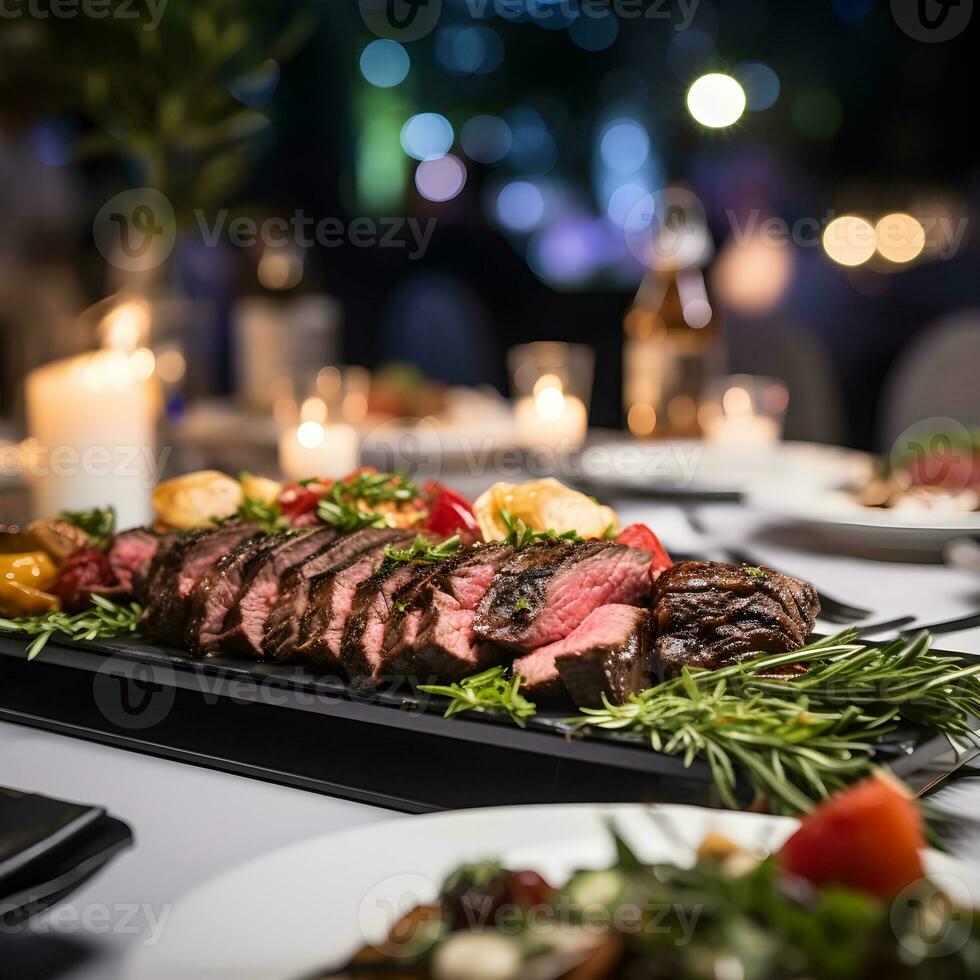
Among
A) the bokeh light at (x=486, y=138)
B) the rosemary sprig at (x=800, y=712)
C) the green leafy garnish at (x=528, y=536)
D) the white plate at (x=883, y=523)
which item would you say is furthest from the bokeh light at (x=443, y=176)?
the rosemary sprig at (x=800, y=712)

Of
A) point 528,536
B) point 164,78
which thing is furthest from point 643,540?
point 164,78

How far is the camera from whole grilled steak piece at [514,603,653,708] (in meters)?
1.34

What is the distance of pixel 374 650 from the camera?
1511mm

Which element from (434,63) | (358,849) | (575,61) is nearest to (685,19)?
(575,61)

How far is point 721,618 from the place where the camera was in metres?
1.47

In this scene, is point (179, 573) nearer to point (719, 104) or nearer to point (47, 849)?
point (47, 849)

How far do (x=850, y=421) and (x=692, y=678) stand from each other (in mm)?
8899

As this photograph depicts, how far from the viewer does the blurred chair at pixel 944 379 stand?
5441 millimetres

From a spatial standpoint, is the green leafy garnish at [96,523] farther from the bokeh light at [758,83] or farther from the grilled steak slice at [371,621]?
the bokeh light at [758,83]

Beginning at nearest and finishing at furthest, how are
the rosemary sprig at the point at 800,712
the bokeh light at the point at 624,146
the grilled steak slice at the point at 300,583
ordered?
the rosemary sprig at the point at 800,712 < the grilled steak slice at the point at 300,583 < the bokeh light at the point at 624,146

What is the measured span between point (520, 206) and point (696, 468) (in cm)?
864

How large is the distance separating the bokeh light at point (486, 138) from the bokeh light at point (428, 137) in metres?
0.19

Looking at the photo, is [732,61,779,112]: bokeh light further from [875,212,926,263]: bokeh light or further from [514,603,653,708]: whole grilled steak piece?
[514,603,653,708]: whole grilled steak piece

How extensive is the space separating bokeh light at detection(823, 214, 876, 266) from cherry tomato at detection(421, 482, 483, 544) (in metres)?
8.48
